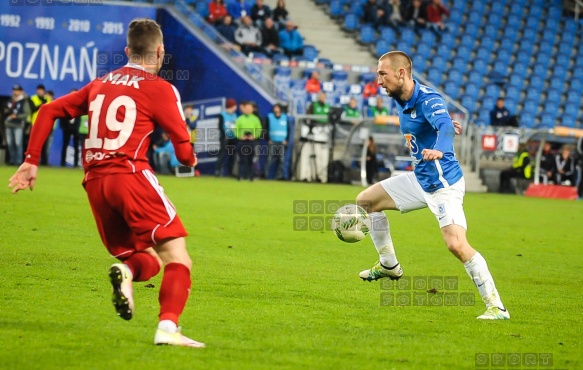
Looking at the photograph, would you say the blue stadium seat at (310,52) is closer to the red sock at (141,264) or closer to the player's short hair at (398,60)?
→ the player's short hair at (398,60)

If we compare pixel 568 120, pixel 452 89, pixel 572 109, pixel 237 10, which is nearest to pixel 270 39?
pixel 237 10

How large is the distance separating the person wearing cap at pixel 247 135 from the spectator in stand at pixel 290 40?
4248 millimetres

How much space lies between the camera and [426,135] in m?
8.09

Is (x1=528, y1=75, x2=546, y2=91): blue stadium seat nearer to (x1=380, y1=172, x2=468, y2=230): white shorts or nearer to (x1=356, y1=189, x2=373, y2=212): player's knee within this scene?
(x1=356, y1=189, x2=373, y2=212): player's knee

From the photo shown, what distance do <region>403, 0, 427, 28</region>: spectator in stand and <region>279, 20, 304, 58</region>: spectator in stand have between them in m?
4.95

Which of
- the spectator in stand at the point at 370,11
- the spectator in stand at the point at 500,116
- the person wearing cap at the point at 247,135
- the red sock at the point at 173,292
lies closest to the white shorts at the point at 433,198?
the red sock at the point at 173,292

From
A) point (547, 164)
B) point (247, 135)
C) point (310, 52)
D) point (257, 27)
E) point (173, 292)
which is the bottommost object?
point (173, 292)

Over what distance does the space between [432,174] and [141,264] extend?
3.01 m

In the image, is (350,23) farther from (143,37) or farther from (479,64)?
(143,37)

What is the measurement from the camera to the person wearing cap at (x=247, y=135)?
24797 mm

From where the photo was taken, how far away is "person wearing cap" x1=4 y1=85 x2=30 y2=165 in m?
25.1

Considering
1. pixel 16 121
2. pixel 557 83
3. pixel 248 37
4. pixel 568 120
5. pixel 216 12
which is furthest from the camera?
pixel 557 83

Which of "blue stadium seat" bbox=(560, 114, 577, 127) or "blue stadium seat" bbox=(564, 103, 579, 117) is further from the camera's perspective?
"blue stadium seat" bbox=(564, 103, 579, 117)

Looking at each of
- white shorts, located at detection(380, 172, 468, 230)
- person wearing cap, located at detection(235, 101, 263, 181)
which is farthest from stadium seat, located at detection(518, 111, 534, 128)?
white shorts, located at detection(380, 172, 468, 230)
